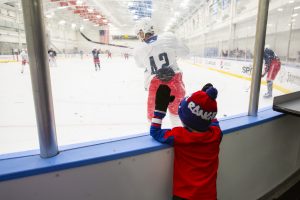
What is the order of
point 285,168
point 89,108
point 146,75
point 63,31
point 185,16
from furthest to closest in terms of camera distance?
point 63,31 → point 185,16 → point 89,108 → point 146,75 → point 285,168

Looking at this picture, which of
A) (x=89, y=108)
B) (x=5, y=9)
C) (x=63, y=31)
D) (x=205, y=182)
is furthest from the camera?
(x=63, y=31)

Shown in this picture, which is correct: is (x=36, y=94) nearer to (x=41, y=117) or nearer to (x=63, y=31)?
(x=41, y=117)

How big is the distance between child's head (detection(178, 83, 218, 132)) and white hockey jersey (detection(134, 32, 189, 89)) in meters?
0.95

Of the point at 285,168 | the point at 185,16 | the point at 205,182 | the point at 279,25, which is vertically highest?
the point at 185,16

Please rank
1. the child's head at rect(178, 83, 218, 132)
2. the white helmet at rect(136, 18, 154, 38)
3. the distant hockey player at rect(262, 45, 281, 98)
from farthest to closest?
the distant hockey player at rect(262, 45, 281, 98)
the white helmet at rect(136, 18, 154, 38)
the child's head at rect(178, 83, 218, 132)

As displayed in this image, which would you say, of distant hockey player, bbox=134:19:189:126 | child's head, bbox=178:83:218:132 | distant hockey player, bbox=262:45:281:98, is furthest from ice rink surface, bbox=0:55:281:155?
Result: distant hockey player, bbox=262:45:281:98

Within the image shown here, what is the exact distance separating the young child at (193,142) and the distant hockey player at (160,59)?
86 cm

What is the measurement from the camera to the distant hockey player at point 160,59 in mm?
1637

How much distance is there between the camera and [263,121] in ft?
3.84

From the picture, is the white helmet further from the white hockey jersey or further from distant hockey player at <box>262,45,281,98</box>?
distant hockey player at <box>262,45,281,98</box>

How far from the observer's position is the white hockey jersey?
1642 millimetres

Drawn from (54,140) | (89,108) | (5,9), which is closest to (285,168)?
(54,140)

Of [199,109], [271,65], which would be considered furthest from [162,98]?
[271,65]

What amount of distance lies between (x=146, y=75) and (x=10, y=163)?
124 centimetres
